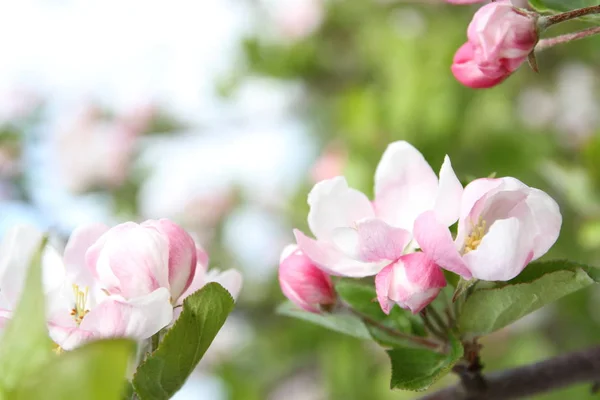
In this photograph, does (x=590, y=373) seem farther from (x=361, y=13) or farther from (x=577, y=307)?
(x=361, y=13)

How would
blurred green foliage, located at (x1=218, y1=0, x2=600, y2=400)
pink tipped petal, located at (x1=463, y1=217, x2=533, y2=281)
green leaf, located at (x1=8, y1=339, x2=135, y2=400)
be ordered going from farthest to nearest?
blurred green foliage, located at (x1=218, y1=0, x2=600, y2=400)
pink tipped petal, located at (x1=463, y1=217, x2=533, y2=281)
green leaf, located at (x1=8, y1=339, x2=135, y2=400)

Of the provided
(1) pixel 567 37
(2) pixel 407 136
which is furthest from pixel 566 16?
(2) pixel 407 136

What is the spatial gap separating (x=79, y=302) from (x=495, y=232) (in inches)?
11.0

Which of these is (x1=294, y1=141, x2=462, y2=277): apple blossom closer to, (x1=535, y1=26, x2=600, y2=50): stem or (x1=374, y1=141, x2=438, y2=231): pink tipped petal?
(x1=374, y1=141, x2=438, y2=231): pink tipped petal

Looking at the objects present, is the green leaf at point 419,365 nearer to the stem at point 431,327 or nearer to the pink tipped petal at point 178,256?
the stem at point 431,327

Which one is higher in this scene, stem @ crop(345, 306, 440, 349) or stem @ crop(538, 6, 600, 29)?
stem @ crop(538, 6, 600, 29)

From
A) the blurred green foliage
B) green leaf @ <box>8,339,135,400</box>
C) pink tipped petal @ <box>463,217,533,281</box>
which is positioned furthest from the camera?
the blurred green foliage

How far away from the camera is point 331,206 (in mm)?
467

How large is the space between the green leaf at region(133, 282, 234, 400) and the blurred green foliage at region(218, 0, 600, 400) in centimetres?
55

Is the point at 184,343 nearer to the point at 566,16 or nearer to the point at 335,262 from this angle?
the point at 335,262

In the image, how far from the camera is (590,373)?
48 centimetres

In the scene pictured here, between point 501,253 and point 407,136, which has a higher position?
point 501,253

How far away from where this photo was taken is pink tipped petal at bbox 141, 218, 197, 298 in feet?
1.47

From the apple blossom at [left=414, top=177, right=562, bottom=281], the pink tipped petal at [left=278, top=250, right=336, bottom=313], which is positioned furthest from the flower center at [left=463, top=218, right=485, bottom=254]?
the pink tipped petal at [left=278, top=250, right=336, bottom=313]
